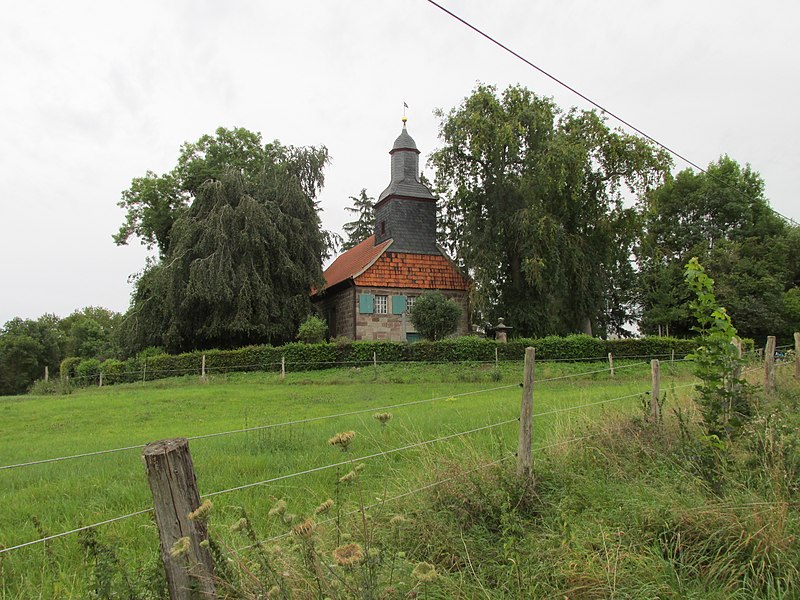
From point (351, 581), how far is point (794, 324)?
146ft

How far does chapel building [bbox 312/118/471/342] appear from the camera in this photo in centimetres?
2984

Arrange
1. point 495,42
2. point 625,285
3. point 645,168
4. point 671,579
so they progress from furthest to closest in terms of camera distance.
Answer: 1. point 625,285
2. point 645,168
3. point 495,42
4. point 671,579

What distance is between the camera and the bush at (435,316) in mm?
26594

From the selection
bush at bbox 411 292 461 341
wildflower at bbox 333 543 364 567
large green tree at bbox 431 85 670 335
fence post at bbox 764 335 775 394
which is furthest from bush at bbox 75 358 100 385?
wildflower at bbox 333 543 364 567

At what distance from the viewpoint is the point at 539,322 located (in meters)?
28.2

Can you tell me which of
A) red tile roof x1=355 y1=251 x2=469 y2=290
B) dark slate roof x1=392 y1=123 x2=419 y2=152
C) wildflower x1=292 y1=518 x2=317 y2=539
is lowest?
wildflower x1=292 y1=518 x2=317 y2=539

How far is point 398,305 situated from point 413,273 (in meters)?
1.96

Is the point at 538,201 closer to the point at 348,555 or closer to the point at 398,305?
the point at 398,305

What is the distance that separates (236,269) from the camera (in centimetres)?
2845

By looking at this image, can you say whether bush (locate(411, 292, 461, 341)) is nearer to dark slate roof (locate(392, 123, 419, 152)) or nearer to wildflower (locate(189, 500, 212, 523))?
dark slate roof (locate(392, 123, 419, 152))

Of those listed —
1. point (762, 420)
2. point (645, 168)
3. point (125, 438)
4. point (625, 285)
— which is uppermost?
point (645, 168)

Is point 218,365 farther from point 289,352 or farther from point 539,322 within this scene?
point 539,322

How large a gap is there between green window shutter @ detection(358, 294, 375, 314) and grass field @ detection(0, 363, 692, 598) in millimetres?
10636

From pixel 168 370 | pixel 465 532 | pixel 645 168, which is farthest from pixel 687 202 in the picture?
pixel 465 532
